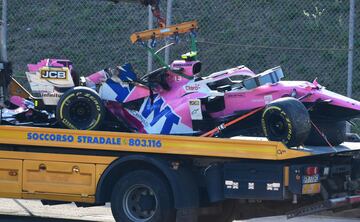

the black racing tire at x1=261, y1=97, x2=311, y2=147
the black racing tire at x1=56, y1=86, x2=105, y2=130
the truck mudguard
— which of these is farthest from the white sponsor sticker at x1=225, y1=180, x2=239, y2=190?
the black racing tire at x1=56, y1=86, x2=105, y2=130

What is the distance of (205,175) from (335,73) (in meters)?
6.04

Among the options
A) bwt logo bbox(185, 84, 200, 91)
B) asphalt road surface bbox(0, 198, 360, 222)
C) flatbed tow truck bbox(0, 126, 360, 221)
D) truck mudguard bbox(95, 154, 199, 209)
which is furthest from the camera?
asphalt road surface bbox(0, 198, 360, 222)

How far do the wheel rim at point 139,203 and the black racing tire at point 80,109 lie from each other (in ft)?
3.33

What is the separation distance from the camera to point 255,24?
52.3ft

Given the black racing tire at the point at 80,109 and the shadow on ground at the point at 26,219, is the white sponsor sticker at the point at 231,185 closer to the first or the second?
the black racing tire at the point at 80,109

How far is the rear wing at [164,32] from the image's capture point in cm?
1060

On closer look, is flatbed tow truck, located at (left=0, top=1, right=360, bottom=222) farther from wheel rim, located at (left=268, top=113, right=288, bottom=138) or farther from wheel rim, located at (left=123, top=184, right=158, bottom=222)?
wheel rim, located at (left=268, top=113, right=288, bottom=138)

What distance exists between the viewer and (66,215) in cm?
1190

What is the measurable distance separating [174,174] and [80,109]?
64.7 inches

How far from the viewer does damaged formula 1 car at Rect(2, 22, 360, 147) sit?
947cm

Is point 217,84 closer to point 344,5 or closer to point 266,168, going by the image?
point 266,168

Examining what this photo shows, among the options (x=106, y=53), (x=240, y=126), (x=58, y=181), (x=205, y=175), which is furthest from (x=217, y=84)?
(x=106, y=53)

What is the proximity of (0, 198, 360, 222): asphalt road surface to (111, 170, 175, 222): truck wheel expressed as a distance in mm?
1789

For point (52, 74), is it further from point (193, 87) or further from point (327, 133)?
point (327, 133)
